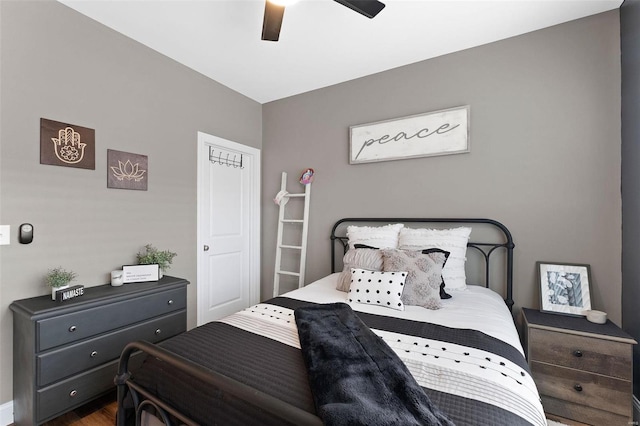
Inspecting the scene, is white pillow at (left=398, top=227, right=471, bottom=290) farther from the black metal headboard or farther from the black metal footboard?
the black metal footboard

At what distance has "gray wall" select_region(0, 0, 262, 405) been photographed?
173 centimetres

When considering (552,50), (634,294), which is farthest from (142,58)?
(634,294)

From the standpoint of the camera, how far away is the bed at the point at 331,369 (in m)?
0.84

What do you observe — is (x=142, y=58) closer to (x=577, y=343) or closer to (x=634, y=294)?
(x=577, y=343)

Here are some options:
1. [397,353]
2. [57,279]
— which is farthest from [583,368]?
[57,279]

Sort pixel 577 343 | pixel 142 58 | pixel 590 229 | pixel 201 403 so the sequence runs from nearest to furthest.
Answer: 1. pixel 201 403
2. pixel 577 343
3. pixel 590 229
4. pixel 142 58

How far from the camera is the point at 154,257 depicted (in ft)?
7.59

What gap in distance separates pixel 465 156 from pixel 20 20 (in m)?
3.24

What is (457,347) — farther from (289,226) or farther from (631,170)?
(289,226)

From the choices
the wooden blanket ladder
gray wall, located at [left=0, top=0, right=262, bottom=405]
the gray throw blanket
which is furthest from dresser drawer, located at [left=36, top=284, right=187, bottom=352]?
the gray throw blanket

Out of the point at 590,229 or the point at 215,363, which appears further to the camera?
the point at 590,229

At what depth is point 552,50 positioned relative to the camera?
212 centimetres

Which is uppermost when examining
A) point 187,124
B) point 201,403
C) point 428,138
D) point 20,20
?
point 20,20

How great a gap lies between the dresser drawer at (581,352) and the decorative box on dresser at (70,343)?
8.69 feet
